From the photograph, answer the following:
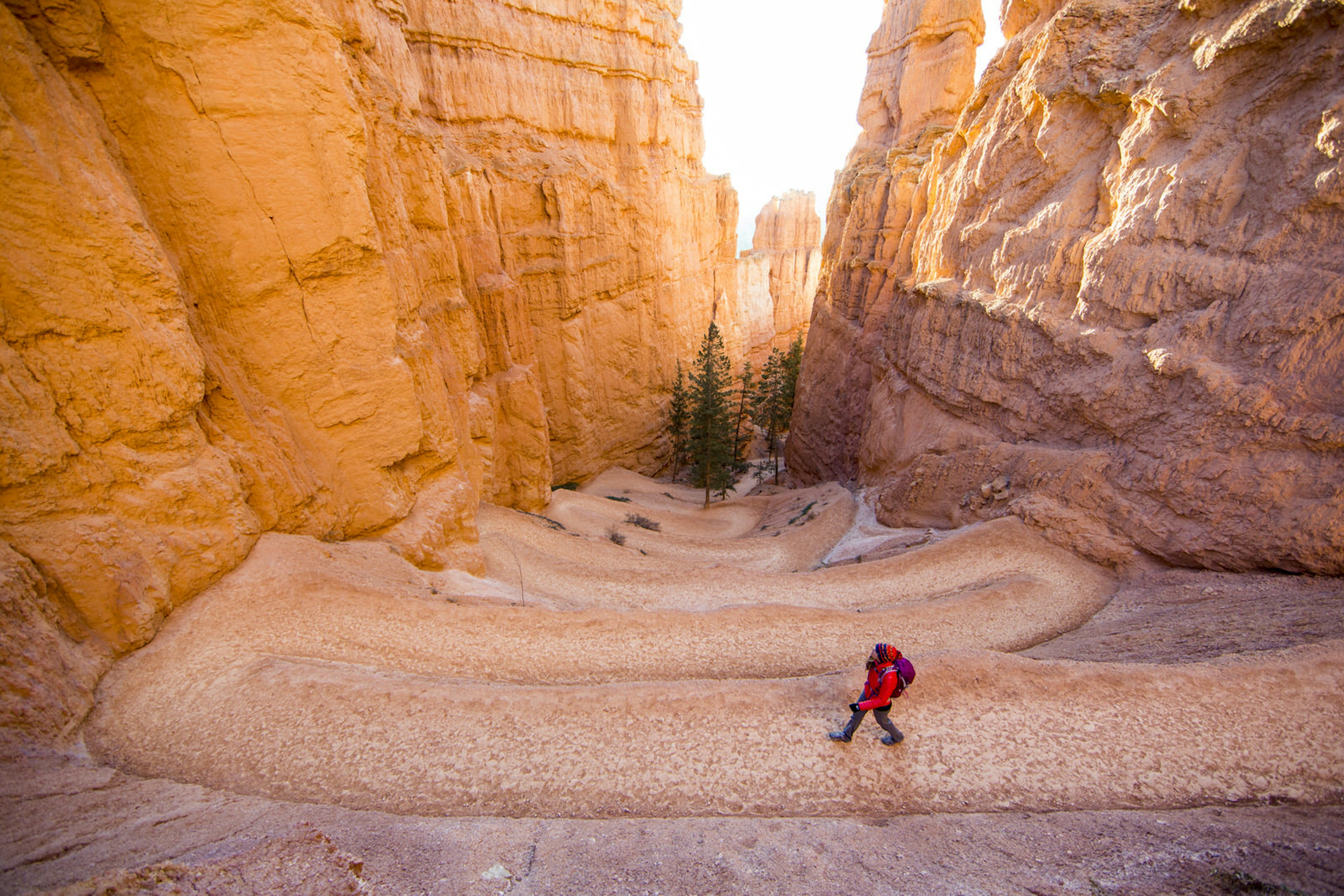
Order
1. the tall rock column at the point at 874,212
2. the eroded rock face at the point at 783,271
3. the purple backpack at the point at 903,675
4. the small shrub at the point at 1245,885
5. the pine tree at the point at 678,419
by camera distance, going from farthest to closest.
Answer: the eroded rock face at the point at 783,271
the pine tree at the point at 678,419
the tall rock column at the point at 874,212
the purple backpack at the point at 903,675
the small shrub at the point at 1245,885

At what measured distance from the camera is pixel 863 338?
3006 cm

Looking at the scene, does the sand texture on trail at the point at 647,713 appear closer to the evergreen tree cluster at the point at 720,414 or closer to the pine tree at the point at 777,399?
the evergreen tree cluster at the point at 720,414

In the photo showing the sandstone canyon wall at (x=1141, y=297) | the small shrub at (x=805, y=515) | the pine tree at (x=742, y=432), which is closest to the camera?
the sandstone canyon wall at (x=1141, y=297)

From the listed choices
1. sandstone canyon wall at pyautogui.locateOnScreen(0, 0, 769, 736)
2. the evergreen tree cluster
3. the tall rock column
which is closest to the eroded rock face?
the evergreen tree cluster

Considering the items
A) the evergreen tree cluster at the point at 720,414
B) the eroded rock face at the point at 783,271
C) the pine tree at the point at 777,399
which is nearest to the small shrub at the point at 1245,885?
the evergreen tree cluster at the point at 720,414

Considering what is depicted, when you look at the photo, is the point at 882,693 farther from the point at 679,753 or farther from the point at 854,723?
the point at 679,753

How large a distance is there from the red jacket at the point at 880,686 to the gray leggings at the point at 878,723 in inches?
4.1

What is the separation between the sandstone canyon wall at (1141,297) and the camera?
11852mm

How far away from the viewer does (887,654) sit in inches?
293

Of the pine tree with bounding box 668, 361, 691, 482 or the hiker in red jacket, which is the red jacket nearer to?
the hiker in red jacket

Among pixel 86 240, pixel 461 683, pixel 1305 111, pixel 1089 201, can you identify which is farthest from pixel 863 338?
pixel 86 240

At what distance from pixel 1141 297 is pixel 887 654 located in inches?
515

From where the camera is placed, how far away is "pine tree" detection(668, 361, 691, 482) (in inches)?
1500

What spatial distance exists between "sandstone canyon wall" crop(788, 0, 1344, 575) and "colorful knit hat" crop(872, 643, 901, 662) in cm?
1018
